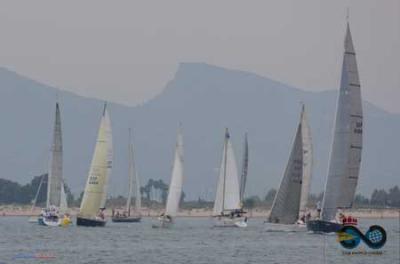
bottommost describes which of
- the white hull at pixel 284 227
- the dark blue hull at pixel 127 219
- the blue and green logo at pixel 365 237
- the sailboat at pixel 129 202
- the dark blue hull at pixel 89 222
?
the blue and green logo at pixel 365 237

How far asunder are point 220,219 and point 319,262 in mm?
60116

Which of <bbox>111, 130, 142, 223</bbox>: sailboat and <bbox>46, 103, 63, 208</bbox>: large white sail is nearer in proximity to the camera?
<bbox>46, 103, 63, 208</bbox>: large white sail

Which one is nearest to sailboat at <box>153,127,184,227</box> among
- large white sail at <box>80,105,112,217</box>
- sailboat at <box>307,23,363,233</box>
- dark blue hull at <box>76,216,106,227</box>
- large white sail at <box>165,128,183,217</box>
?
large white sail at <box>165,128,183,217</box>

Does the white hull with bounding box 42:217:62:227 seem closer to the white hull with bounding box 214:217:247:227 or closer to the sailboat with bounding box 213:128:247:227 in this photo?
the sailboat with bounding box 213:128:247:227

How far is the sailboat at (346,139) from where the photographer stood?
271 ft

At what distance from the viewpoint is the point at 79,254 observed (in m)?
72.6

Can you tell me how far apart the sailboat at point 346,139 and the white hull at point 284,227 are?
14474mm

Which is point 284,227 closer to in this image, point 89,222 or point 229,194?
point 89,222

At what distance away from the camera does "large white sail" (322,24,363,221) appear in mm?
82500

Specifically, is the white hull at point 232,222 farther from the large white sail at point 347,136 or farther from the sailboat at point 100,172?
the large white sail at point 347,136

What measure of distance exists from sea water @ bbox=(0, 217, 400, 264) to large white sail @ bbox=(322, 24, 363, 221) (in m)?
3.70

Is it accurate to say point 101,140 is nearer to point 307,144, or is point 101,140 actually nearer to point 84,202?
point 84,202

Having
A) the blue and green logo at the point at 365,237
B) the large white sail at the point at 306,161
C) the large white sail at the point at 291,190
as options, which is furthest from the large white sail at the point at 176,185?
the blue and green logo at the point at 365,237

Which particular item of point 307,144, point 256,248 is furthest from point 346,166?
point 307,144
